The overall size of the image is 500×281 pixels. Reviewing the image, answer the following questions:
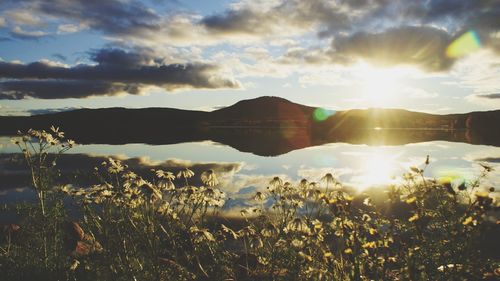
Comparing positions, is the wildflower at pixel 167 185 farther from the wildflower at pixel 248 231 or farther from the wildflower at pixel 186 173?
the wildflower at pixel 248 231

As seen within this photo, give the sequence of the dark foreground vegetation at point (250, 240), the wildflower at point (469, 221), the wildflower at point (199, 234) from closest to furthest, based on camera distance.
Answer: the wildflower at point (469, 221)
the dark foreground vegetation at point (250, 240)
the wildflower at point (199, 234)

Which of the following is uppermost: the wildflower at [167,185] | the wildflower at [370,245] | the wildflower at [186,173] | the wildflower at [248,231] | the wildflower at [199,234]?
the wildflower at [186,173]

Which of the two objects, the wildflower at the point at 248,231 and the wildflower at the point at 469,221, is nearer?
the wildflower at the point at 469,221

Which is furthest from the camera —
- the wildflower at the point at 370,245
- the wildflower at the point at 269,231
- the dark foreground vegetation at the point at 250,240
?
the wildflower at the point at 269,231

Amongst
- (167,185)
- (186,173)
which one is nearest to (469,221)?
(167,185)

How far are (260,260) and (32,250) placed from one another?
5220 millimetres

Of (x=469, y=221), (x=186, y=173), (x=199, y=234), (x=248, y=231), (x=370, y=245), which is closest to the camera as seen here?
(x=469, y=221)

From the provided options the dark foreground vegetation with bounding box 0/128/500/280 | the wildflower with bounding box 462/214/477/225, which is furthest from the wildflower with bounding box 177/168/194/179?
the wildflower with bounding box 462/214/477/225

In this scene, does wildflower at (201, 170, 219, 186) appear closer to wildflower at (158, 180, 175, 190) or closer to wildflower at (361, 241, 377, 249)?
wildflower at (158, 180, 175, 190)

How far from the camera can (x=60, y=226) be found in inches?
443

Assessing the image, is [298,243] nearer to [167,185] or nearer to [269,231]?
[269,231]

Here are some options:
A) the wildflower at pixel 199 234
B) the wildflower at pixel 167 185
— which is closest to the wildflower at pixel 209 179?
the wildflower at pixel 167 185

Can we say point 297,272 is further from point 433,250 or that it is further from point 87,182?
point 87,182

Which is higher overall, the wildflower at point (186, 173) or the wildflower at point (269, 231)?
the wildflower at point (186, 173)
